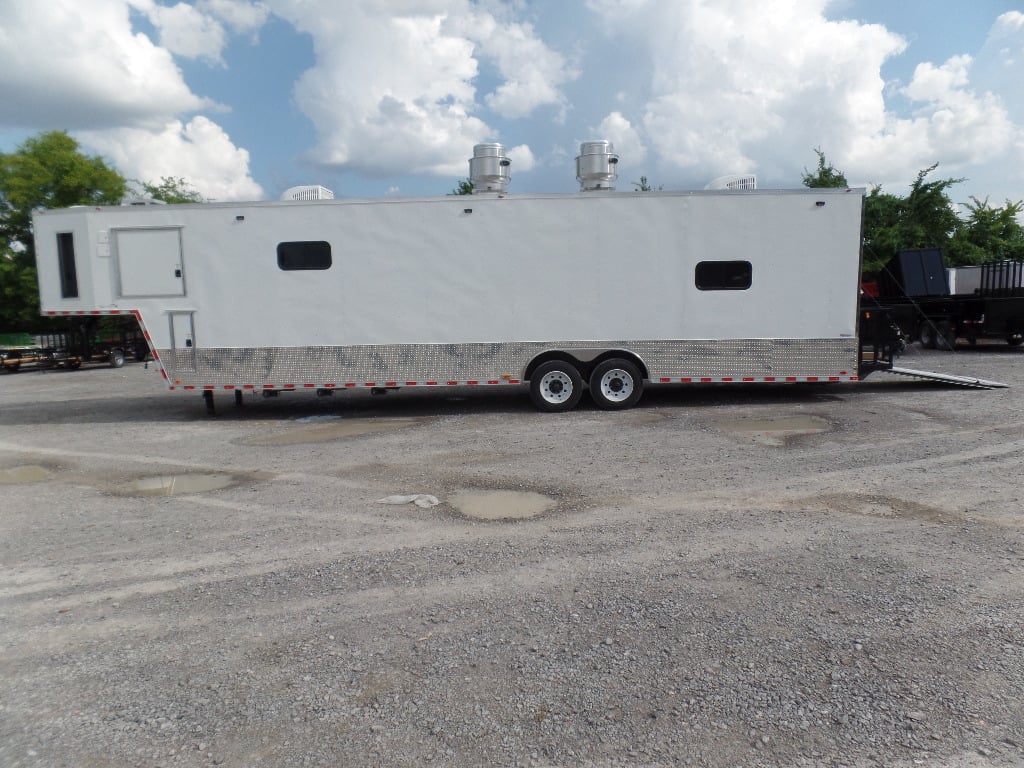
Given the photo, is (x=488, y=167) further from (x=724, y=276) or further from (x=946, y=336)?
(x=946, y=336)

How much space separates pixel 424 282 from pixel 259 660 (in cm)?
768

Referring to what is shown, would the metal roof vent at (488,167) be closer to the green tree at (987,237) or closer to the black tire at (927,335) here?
the black tire at (927,335)

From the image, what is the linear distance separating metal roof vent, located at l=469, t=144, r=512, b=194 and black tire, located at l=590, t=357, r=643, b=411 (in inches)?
135

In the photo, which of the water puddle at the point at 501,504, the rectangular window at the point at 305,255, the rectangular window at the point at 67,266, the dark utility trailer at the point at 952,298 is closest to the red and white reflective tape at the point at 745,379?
the water puddle at the point at 501,504

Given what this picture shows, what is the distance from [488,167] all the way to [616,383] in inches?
157

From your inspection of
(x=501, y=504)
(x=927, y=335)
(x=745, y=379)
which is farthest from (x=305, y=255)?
(x=927, y=335)

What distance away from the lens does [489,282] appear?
429 inches

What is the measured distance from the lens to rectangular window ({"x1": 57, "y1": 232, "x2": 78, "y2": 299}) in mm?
11039

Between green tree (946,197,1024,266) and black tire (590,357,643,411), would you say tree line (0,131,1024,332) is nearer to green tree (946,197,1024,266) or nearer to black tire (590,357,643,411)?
green tree (946,197,1024,266)

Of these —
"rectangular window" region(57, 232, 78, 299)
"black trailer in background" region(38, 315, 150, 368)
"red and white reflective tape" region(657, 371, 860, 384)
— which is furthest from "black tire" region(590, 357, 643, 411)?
"black trailer in background" region(38, 315, 150, 368)

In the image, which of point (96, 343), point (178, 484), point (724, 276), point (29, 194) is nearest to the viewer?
point (178, 484)

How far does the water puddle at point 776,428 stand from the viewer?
353 inches

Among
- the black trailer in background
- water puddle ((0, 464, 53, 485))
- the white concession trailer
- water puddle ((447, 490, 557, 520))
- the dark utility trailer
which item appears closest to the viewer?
water puddle ((447, 490, 557, 520))

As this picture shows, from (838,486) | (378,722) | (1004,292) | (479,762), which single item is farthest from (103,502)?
Answer: (1004,292)
